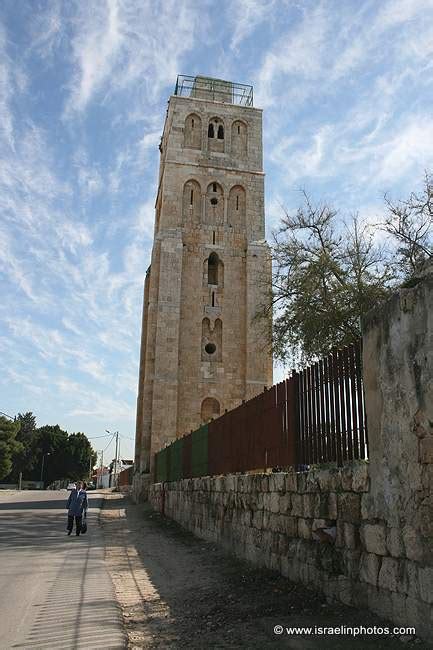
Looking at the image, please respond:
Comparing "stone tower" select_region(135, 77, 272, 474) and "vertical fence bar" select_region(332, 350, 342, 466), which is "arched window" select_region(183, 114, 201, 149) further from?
"vertical fence bar" select_region(332, 350, 342, 466)

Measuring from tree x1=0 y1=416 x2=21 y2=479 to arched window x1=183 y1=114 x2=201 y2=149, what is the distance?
3582 centimetres

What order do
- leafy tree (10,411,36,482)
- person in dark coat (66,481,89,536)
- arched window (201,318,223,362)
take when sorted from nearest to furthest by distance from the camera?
person in dark coat (66,481,89,536) → arched window (201,318,223,362) → leafy tree (10,411,36,482)

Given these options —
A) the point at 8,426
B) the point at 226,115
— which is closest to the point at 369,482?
the point at 226,115

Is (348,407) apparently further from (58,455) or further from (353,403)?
(58,455)

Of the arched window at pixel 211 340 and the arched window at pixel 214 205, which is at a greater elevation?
the arched window at pixel 214 205

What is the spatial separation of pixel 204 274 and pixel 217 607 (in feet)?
87.9

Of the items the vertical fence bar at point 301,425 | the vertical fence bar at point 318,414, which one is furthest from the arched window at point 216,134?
the vertical fence bar at point 318,414

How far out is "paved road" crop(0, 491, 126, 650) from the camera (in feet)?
15.6

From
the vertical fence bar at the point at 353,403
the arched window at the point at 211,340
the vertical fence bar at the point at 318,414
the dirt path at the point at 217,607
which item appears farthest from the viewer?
the arched window at the point at 211,340

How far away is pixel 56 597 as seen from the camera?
250 inches

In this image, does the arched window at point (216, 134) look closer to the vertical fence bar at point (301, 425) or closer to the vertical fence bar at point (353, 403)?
the vertical fence bar at point (301, 425)

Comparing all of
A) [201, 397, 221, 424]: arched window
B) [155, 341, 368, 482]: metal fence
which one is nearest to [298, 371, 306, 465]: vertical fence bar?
[155, 341, 368, 482]: metal fence

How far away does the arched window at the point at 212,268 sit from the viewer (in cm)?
3269

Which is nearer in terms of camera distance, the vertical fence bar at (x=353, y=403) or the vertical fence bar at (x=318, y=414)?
the vertical fence bar at (x=353, y=403)
